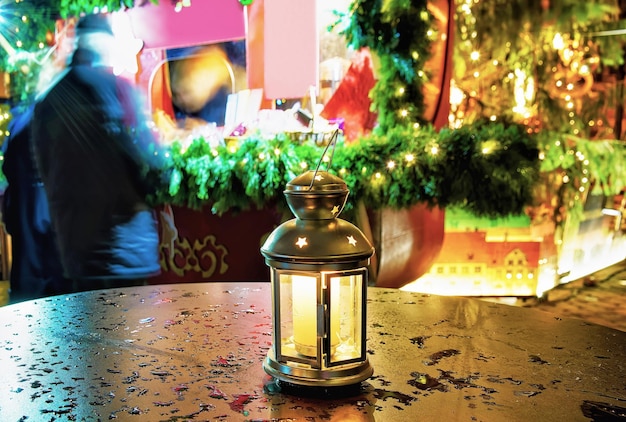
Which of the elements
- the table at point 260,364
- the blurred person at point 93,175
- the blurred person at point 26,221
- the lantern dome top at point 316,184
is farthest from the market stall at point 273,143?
the lantern dome top at point 316,184

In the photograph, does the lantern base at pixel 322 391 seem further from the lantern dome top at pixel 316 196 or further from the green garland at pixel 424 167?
the green garland at pixel 424 167

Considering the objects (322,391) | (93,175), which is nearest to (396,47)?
(93,175)

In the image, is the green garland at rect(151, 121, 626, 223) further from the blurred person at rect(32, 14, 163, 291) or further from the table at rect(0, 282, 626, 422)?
the table at rect(0, 282, 626, 422)

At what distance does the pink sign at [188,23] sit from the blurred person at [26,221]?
80 centimetres

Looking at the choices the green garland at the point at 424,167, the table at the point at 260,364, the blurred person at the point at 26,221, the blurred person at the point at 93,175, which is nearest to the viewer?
the table at the point at 260,364

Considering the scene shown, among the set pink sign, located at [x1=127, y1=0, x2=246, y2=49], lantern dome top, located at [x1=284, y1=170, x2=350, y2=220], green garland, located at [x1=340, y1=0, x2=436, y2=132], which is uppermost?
pink sign, located at [x1=127, y1=0, x2=246, y2=49]

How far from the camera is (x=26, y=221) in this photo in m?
3.41

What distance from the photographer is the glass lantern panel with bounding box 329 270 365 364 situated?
3.09ft

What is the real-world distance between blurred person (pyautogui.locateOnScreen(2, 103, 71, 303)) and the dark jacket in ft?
1.05

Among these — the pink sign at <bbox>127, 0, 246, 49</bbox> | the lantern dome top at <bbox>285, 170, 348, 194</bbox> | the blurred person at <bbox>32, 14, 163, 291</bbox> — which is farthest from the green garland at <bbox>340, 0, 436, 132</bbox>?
the lantern dome top at <bbox>285, 170, 348, 194</bbox>

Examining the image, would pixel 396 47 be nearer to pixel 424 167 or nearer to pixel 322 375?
pixel 424 167

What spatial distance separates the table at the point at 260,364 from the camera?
0.85 meters

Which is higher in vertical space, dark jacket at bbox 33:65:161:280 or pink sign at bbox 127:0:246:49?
pink sign at bbox 127:0:246:49

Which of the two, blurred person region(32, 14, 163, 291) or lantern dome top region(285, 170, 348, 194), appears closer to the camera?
lantern dome top region(285, 170, 348, 194)
